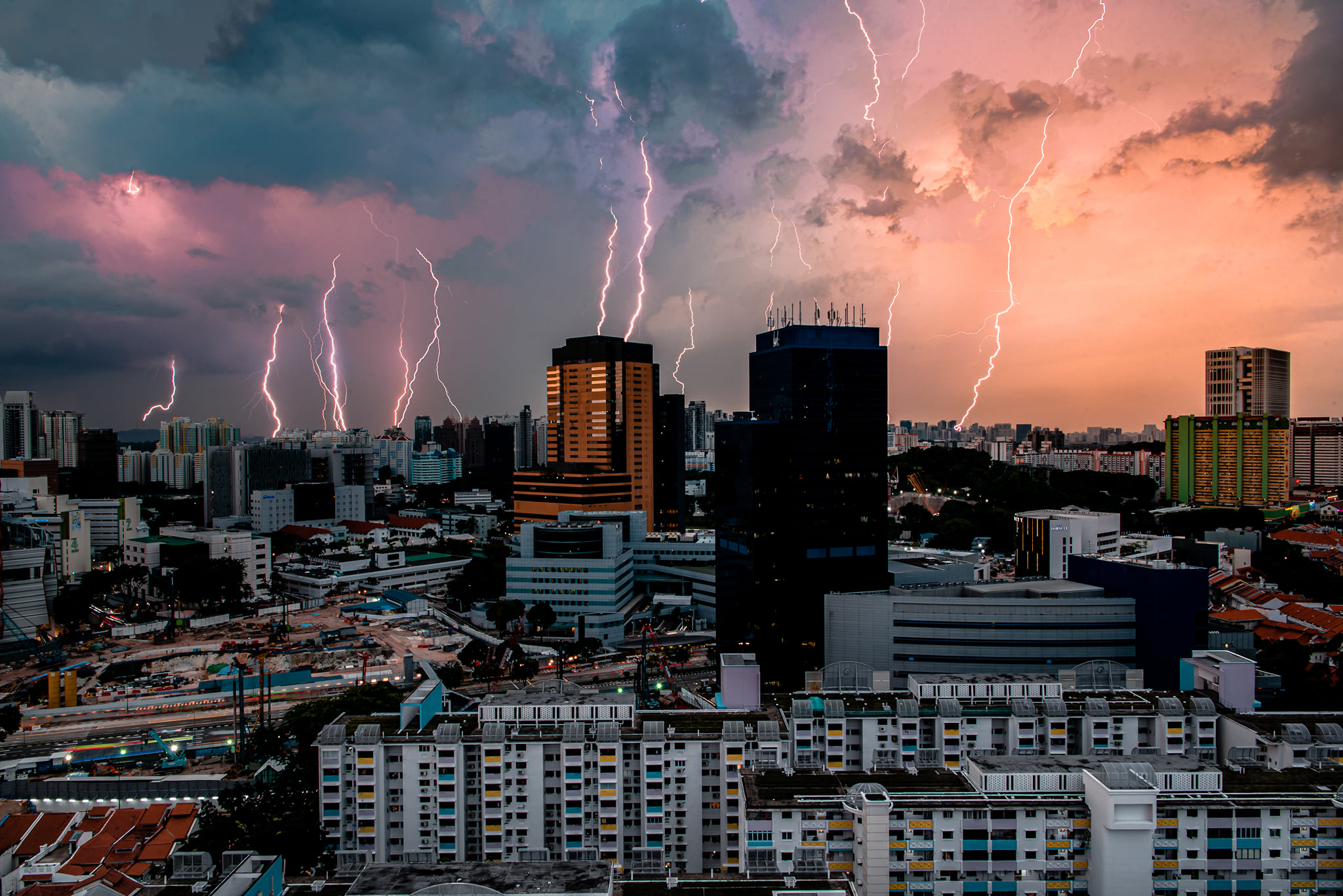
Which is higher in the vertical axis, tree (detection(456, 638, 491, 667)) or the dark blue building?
the dark blue building

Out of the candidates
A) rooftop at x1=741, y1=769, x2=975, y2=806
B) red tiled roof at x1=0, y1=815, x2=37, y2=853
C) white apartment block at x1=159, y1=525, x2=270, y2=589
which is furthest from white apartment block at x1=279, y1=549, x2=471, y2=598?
rooftop at x1=741, y1=769, x2=975, y2=806

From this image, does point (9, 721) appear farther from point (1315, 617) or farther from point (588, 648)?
point (1315, 617)

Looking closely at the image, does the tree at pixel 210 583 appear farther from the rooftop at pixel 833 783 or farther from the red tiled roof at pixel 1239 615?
the red tiled roof at pixel 1239 615

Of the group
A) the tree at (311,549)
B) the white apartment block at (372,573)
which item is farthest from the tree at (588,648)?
the tree at (311,549)

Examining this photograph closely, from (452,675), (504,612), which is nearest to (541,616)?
(504,612)

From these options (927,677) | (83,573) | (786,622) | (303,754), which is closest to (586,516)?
(786,622)

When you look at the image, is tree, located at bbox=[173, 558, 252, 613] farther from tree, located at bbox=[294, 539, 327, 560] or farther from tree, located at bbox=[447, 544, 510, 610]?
tree, located at bbox=[447, 544, 510, 610]
